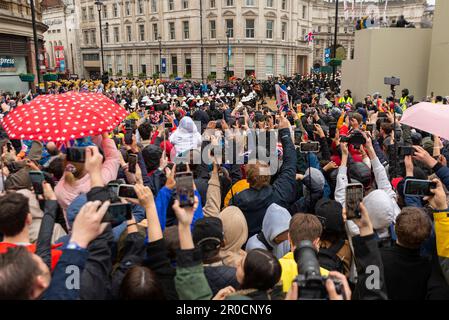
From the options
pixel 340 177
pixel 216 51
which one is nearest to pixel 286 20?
pixel 216 51

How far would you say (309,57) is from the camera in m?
54.9

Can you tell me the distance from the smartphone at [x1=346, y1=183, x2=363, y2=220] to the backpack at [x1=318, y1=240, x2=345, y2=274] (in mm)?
672

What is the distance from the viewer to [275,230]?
305 cm

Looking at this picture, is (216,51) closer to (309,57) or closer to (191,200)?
(309,57)

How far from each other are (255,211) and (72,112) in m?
2.04

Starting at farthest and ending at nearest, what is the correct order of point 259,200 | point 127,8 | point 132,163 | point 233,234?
point 127,8 → point 132,163 → point 259,200 → point 233,234

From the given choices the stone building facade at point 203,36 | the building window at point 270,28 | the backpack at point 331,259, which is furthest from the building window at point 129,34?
the backpack at point 331,259

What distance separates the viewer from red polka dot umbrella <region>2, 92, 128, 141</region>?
3.49 meters

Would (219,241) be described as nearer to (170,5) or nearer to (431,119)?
(431,119)

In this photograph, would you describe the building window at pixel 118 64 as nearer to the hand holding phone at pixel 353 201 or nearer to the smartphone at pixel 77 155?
the smartphone at pixel 77 155

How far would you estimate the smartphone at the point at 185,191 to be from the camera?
7.19 feet

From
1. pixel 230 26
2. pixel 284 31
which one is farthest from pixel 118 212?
pixel 284 31

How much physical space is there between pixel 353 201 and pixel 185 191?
100 centimetres

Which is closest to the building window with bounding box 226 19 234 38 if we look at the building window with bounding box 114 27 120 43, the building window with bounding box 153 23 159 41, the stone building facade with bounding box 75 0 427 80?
the stone building facade with bounding box 75 0 427 80
